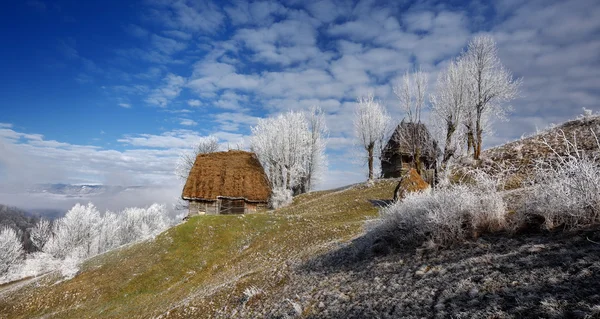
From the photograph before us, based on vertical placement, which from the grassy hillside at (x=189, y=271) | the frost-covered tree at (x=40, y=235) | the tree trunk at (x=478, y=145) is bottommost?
the frost-covered tree at (x=40, y=235)

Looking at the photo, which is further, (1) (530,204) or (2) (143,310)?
(2) (143,310)

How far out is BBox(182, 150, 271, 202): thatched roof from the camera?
38969 mm

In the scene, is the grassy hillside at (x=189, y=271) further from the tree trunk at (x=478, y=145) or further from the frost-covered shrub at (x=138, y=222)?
the frost-covered shrub at (x=138, y=222)

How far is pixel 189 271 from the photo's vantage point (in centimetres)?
1889

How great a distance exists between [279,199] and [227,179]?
749 cm

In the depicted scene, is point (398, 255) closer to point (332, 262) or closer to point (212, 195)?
point (332, 262)

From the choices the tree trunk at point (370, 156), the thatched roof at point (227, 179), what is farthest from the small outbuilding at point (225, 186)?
the tree trunk at point (370, 156)

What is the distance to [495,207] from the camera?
6094 mm

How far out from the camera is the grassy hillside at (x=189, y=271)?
1123 centimetres

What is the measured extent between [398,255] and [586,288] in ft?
12.3

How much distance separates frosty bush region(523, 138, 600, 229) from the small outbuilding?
35.7 meters

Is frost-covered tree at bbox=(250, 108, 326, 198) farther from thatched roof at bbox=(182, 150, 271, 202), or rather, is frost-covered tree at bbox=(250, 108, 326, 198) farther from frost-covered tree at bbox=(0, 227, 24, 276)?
frost-covered tree at bbox=(0, 227, 24, 276)

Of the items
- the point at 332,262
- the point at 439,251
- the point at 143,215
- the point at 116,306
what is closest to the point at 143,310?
the point at 116,306

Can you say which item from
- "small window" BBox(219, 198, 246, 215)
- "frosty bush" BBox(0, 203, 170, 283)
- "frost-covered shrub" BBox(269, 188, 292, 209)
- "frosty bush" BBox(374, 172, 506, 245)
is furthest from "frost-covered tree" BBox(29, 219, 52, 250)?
"frosty bush" BBox(374, 172, 506, 245)
